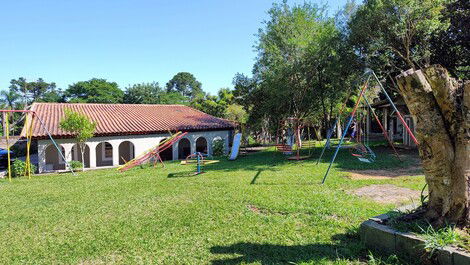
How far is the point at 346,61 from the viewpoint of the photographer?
17.0 m

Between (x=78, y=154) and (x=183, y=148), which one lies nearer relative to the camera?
(x=78, y=154)

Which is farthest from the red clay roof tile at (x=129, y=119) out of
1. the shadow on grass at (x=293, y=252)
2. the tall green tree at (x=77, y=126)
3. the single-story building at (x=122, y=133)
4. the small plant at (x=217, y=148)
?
the shadow on grass at (x=293, y=252)

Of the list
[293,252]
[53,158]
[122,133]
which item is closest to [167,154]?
[122,133]

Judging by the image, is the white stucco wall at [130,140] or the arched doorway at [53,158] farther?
the arched doorway at [53,158]

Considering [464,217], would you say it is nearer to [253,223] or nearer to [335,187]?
[253,223]

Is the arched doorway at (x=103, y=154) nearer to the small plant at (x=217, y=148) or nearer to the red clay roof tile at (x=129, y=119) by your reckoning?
the red clay roof tile at (x=129, y=119)

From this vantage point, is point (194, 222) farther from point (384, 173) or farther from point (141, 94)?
point (141, 94)

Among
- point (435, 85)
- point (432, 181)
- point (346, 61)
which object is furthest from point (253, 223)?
point (346, 61)

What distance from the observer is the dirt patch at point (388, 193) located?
7.52 m

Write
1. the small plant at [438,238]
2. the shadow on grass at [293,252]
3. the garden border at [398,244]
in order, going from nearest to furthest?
the garden border at [398,244]
the small plant at [438,238]
the shadow on grass at [293,252]

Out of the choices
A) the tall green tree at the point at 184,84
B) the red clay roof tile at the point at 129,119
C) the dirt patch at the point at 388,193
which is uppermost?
the tall green tree at the point at 184,84

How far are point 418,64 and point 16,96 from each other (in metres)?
68.5

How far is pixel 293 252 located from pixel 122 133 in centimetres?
1820

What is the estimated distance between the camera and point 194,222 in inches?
253
